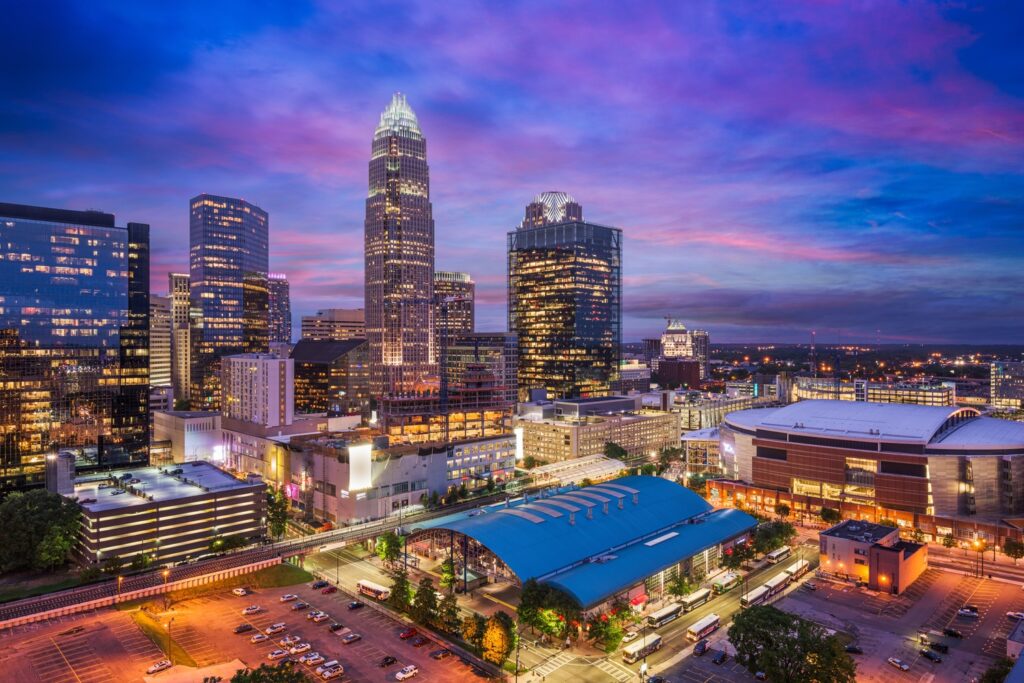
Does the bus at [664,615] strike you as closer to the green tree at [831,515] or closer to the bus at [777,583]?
Answer: the bus at [777,583]

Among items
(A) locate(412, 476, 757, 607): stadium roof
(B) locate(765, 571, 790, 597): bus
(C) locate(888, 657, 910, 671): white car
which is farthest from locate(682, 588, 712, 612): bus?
(C) locate(888, 657, 910, 671): white car

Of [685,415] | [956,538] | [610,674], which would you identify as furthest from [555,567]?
[685,415]

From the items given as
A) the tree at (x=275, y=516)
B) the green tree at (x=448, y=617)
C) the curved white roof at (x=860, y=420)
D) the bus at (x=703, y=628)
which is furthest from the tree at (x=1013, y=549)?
the tree at (x=275, y=516)

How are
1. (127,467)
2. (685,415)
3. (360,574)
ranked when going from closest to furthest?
(360,574), (127,467), (685,415)

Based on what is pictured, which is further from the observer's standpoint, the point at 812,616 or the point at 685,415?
the point at 685,415

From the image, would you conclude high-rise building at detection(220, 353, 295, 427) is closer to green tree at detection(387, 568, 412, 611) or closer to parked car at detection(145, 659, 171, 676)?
green tree at detection(387, 568, 412, 611)

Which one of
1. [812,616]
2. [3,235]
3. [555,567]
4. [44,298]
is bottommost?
[812,616]

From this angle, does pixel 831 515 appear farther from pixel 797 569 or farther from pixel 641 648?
pixel 641 648

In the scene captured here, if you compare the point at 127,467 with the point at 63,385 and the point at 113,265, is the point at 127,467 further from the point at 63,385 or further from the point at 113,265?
the point at 113,265
